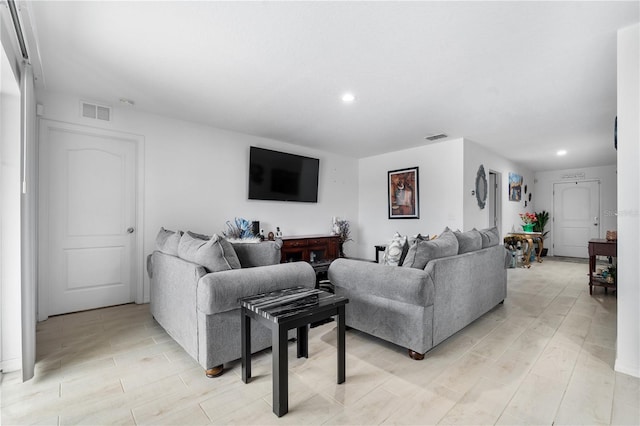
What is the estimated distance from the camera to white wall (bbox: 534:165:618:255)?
7.34 meters

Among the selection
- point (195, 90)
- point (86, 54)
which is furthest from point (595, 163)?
point (86, 54)

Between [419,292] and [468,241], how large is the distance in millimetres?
1094

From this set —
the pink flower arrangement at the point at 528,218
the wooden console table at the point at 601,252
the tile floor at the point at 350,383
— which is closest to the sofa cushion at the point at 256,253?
the tile floor at the point at 350,383

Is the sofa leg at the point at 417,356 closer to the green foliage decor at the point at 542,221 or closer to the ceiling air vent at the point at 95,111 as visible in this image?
the ceiling air vent at the point at 95,111

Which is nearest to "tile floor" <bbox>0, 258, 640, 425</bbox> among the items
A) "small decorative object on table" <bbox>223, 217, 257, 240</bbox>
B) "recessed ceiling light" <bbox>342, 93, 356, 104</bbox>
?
"small decorative object on table" <bbox>223, 217, 257, 240</bbox>

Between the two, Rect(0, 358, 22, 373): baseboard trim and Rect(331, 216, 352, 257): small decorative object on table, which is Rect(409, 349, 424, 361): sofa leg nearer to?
Rect(0, 358, 22, 373): baseboard trim

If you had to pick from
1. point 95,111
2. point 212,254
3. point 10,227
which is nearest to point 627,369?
point 212,254

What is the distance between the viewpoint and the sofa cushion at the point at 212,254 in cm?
211

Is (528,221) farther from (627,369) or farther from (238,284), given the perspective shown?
(238,284)

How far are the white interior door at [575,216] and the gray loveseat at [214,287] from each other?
8578 mm

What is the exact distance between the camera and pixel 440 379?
1.95 meters

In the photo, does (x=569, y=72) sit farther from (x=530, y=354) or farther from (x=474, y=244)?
(x=530, y=354)

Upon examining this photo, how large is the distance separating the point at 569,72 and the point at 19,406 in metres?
4.67

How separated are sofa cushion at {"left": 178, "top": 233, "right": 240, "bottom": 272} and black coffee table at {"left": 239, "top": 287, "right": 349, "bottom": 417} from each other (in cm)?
34
